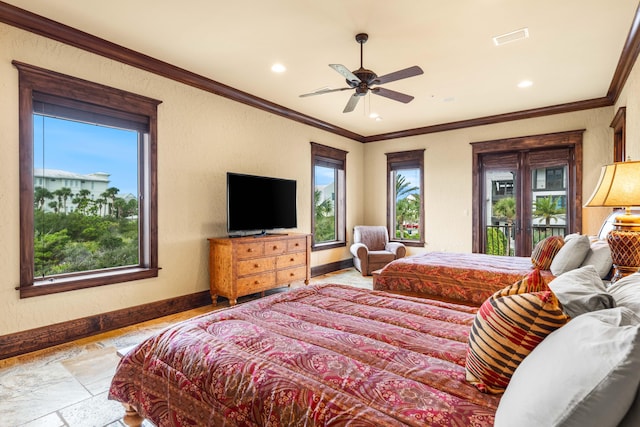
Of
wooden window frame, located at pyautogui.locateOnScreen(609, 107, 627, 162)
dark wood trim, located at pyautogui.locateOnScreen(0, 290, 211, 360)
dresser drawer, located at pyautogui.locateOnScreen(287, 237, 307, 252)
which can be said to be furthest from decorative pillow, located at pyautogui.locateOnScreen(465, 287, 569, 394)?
wooden window frame, located at pyautogui.locateOnScreen(609, 107, 627, 162)

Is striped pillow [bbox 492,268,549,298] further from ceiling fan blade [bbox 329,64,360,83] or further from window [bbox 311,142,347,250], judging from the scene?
window [bbox 311,142,347,250]

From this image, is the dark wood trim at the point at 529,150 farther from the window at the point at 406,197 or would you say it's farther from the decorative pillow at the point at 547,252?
the decorative pillow at the point at 547,252

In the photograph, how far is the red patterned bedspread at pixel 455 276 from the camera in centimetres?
334

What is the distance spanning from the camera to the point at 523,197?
579cm

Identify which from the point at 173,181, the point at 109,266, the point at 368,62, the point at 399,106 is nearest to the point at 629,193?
the point at 368,62

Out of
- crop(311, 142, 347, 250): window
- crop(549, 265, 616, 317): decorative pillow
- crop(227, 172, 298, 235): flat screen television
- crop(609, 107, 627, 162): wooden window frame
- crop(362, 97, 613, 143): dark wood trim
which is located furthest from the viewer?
crop(311, 142, 347, 250): window

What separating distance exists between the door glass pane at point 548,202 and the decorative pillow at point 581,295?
4.95 metres

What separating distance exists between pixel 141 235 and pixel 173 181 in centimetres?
71

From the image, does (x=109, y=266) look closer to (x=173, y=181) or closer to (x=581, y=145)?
(x=173, y=181)

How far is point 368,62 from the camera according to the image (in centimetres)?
374

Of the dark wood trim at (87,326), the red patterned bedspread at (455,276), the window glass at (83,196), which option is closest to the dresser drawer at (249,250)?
the dark wood trim at (87,326)

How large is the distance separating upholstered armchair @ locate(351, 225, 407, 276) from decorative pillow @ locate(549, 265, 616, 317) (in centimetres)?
477

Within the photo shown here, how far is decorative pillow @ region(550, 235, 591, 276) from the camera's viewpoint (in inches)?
112

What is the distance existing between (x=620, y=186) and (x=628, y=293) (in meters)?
1.32
